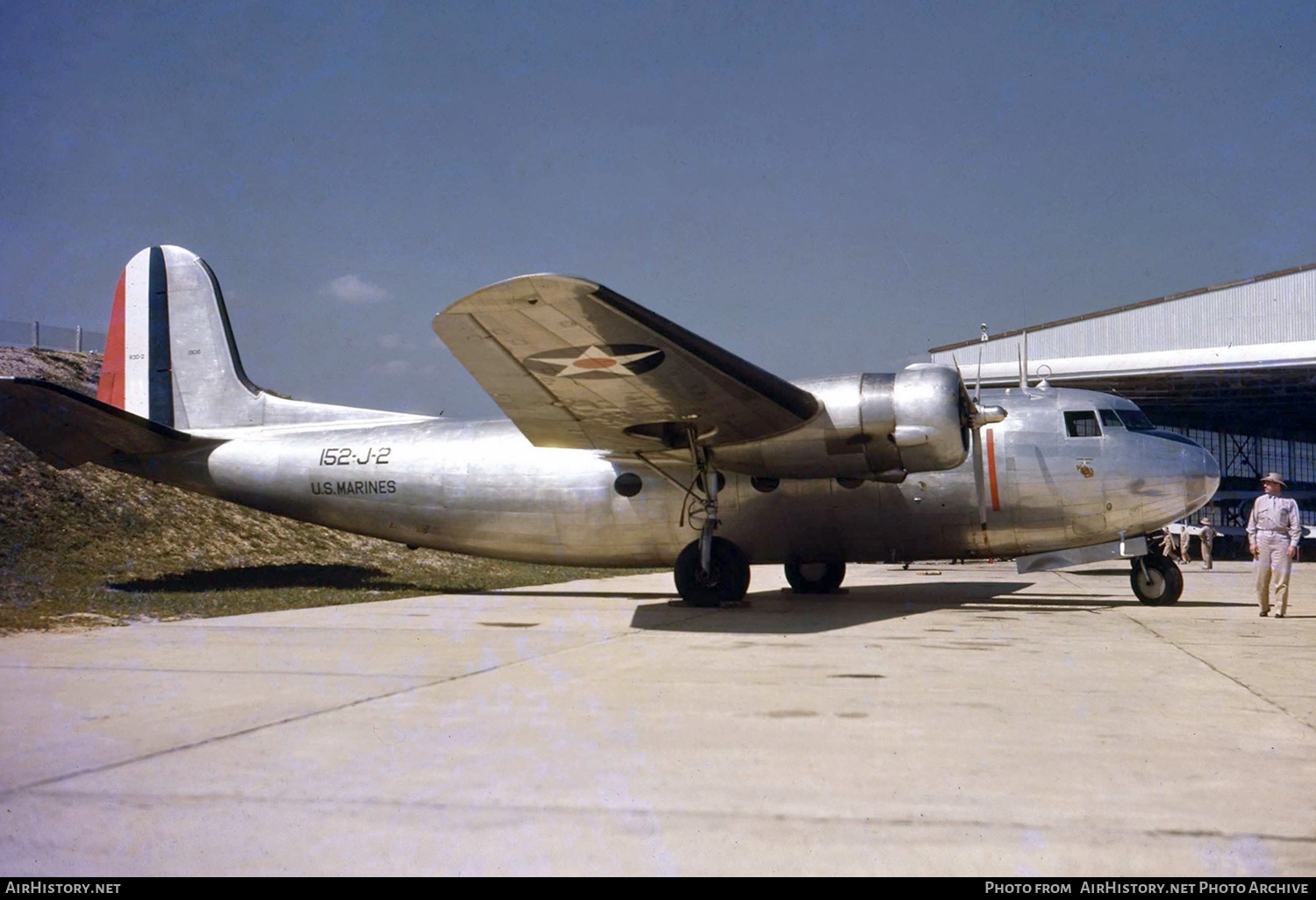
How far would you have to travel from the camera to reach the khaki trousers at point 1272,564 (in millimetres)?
10742

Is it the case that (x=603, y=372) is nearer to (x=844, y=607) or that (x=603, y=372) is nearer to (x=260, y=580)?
(x=844, y=607)

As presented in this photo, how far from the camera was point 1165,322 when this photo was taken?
37.7 meters

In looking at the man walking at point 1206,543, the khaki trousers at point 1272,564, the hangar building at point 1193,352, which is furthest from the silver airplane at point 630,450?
the hangar building at point 1193,352

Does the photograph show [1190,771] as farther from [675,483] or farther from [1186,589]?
[1186,589]

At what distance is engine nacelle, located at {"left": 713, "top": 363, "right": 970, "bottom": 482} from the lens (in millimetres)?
11000

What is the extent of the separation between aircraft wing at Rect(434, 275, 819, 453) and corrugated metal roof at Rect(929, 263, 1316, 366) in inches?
1024

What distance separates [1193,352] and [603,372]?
3352cm

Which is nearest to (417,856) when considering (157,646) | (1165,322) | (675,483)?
(157,646)

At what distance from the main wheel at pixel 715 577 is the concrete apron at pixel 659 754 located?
3.17 m

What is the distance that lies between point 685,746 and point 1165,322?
38911 millimetres

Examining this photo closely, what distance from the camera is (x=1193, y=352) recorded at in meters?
36.6

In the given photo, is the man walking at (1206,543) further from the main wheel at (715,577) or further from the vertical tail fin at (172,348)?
the vertical tail fin at (172,348)

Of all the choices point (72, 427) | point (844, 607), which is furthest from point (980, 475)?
point (72, 427)

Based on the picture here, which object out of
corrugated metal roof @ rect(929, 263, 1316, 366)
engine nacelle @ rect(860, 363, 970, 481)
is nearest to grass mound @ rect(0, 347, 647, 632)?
engine nacelle @ rect(860, 363, 970, 481)
